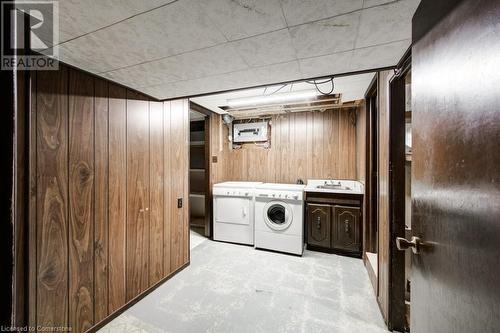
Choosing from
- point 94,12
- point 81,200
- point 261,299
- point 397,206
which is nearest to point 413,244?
point 397,206

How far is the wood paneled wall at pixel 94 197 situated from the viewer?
1269mm

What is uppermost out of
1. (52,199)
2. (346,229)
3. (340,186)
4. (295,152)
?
(295,152)

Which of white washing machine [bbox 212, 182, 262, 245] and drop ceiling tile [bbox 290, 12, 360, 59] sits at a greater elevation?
drop ceiling tile [bbox 290, 12, 360, 59]

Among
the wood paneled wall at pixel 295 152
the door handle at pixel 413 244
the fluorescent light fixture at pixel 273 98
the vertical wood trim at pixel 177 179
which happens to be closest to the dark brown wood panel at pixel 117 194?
the vertical wood trim at pixel 177 179

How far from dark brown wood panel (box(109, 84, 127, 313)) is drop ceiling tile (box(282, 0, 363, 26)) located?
5.13ft

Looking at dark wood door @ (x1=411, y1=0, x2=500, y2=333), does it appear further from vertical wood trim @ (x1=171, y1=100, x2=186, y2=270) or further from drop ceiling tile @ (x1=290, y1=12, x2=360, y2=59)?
vertical wood trim @ (x1=171, y1=100, x2=186, y2=270)

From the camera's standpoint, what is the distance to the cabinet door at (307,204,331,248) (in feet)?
9.64

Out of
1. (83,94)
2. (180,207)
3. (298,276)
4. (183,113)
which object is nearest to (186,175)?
(180,207)

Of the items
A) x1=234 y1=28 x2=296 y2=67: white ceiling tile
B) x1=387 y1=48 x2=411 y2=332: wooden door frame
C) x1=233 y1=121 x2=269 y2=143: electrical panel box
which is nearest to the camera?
x1=234 y1=28 x2=296 y2=67: white ceiling tile

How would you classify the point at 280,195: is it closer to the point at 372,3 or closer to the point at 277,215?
the point at 277,215

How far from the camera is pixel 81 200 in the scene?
1.47 m

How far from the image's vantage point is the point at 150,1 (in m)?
0.83

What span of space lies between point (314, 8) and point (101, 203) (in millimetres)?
1958

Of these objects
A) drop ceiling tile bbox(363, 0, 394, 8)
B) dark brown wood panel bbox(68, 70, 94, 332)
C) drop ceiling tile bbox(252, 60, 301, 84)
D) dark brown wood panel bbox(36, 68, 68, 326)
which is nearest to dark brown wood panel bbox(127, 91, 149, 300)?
dark brown wood panel bbox(68, 70, 94, 332)
